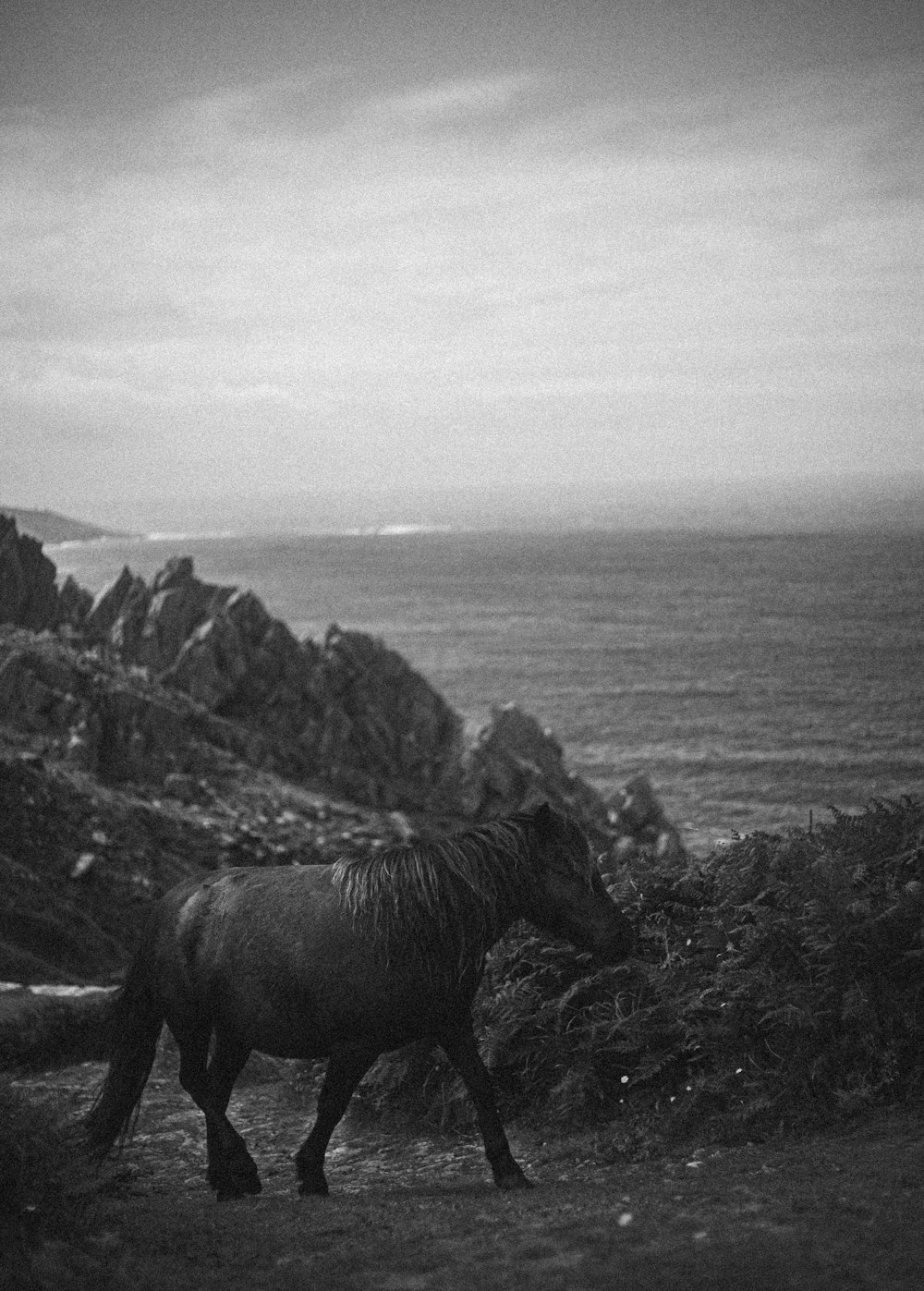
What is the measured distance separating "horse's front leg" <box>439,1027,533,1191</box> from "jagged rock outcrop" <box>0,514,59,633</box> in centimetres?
1795

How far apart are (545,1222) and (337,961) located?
7.02 ft

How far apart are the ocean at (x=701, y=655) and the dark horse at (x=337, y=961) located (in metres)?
3.02

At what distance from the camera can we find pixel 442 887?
25.8 feet

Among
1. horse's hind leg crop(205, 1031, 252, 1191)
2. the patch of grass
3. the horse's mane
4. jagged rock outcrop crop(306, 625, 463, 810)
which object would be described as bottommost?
jagged rock outcrop crop(306, 625, 463, 810)

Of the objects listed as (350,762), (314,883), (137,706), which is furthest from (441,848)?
(350,762)

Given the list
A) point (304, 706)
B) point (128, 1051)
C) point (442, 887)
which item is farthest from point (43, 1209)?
point (304, 706)

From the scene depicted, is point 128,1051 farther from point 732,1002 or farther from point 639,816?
point 639,816

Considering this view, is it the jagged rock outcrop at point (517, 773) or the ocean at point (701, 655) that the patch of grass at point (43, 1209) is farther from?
the jagged rock outcrop at point (517, 773)

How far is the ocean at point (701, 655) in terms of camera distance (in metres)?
14.6

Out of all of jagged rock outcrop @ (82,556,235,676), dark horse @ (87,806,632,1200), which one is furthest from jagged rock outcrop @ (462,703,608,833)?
dark horse @ (87,806,632,1200)

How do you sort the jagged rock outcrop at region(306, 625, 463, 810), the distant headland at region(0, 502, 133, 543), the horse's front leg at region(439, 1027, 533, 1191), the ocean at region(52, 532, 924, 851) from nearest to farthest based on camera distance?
the horse's front leg at region(439, 1027, 533, 1191) → the ocean at region(52, 532, 924, 851) → the distant headland at region(0, 502, 133, 543) → the jagged rock outcrop at region(306, 625, 463, 810)

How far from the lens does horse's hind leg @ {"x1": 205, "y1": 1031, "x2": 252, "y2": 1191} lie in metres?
7.97

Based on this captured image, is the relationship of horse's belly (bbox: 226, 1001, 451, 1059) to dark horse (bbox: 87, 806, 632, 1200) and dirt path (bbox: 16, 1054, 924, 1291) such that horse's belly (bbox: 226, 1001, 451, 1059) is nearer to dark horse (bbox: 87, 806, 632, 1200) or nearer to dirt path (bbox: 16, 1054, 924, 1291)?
dark horse (bbox: 87, 806, 632, 1200)

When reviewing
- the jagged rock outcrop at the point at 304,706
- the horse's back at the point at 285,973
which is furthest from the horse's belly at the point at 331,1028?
the jagged rock outcrop at the point at 304,706
